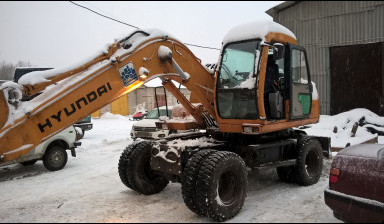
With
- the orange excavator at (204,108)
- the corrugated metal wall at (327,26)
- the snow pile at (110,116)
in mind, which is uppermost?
the corrugated metal wall at (327,26)

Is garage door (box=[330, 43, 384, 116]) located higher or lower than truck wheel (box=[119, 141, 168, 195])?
higher

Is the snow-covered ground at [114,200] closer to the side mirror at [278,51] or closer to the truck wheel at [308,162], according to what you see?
the truck wheel at [308,162]

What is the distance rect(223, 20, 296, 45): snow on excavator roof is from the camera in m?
5.89

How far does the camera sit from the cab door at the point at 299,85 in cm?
632

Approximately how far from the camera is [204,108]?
6719 millimetres

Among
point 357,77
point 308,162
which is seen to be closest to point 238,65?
point 308,162

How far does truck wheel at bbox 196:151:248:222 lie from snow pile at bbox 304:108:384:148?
6.94 meters

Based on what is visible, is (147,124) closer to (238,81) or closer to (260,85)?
(238,81)

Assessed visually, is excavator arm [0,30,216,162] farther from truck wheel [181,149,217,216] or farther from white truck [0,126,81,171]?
white truck [0,126,81,171]

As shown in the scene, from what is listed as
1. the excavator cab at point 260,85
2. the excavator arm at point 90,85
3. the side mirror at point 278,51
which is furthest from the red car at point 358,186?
the excavator arm at point 90,85

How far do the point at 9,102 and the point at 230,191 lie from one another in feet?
11.4

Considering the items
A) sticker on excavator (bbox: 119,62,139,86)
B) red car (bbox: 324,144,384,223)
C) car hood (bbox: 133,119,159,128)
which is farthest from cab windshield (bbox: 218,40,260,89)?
car hood (bbox: 133,119,159,128)

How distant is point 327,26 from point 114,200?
44.2ft

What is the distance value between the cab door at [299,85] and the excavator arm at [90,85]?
174cm
